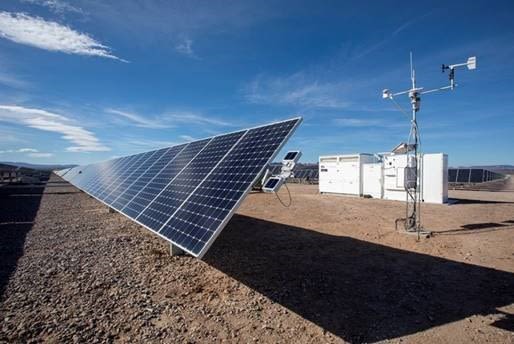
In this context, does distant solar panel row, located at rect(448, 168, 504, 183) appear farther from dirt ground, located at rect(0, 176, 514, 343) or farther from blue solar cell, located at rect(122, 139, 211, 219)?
blue solar cell, located at rect(122, 139, 211, 219)

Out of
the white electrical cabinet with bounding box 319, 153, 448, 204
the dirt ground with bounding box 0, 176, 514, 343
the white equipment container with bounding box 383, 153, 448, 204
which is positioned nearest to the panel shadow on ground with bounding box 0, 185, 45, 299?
the dirt ground with bounding box 0, 176, 514, 343

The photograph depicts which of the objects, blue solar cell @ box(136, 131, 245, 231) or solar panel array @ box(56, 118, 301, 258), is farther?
blue solar cell @ box(136, 131, 245, 231)

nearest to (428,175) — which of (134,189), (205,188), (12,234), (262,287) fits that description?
(262,287)

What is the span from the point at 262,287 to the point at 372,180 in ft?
64.9

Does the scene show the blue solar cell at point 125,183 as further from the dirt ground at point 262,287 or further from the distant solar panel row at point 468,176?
the distant solar panel row at point 468,176

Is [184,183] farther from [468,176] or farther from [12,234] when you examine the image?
[468,176]

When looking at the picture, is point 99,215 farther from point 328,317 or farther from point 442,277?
point 442,277

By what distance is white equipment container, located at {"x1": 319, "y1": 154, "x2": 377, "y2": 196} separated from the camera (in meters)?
25.0

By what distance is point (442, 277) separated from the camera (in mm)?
7113

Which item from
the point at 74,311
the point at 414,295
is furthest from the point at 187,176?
the point at 414,295

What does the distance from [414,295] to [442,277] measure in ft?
4.95

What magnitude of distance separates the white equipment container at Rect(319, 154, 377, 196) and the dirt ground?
13.3 m

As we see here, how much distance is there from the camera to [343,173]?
26.5 metres

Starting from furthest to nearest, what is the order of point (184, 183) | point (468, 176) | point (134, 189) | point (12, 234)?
point (468, 176), point (134, 189), point (12, 234), point (184, 183)
